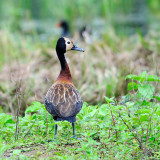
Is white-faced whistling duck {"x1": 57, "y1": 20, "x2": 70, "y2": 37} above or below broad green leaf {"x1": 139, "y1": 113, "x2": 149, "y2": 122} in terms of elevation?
above

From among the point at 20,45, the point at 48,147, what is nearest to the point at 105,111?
the point at 48,147

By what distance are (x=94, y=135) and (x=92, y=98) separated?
371 centimetres

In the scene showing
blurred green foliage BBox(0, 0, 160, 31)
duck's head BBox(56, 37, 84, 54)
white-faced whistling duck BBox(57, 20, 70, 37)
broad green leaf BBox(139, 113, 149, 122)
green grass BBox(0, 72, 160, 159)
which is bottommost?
green grass BBox(0, 72, 160, 159)

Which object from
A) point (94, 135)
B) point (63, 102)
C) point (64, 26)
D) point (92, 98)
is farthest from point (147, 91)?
point (64, 26)

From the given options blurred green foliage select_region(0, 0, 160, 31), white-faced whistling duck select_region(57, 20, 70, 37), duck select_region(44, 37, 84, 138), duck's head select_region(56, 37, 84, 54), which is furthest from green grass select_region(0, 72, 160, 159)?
blurred green foliage select_region(0, 0, 160, 31)

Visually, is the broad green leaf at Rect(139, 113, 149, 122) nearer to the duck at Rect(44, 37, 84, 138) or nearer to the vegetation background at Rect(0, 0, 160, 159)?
the vegetation background at Rect(0, 0, 160, 159)

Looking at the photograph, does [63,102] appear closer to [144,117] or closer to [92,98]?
[144,117]

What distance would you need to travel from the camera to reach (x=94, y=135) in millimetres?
4578

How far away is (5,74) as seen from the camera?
396 inches

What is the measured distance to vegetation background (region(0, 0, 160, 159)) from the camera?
13.8 ft

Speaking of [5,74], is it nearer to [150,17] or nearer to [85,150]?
[85,150]

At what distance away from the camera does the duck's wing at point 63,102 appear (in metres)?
4.62

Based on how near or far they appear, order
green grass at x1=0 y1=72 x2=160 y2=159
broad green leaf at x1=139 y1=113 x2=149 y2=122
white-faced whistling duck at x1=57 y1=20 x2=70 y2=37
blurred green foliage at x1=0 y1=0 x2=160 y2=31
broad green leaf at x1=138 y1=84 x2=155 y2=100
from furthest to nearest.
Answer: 1. blurred green foliage at x1=0 y1=0 x2=160 y2=31
2. white-faced whistling duck at x1=57 y1=20 x2=70 y2=37
3. broad green leaf at x1=138 y1=84 x2=155 y2=100
4. broad green leaf at x1=139 y1=113 x2=149 y2=122
5. green grass at x1=0 y1=72 x2=160 y2=159

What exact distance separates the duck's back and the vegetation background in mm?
196
